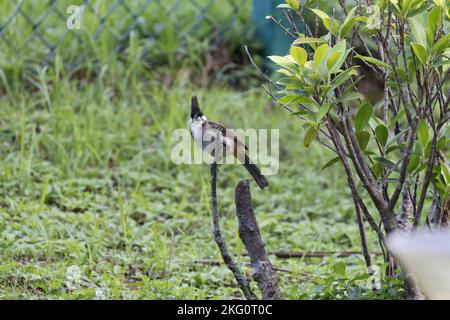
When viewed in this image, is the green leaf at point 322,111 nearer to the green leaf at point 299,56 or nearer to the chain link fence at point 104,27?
the green leaf at point 299,56

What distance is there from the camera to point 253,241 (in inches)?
89.4

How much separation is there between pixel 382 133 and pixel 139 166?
1.99m

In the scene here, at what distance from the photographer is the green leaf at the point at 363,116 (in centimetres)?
212

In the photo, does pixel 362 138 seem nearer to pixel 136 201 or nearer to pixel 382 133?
pixel 382 133

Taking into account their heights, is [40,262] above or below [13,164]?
below

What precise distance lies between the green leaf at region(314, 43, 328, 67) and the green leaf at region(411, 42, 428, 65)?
222 mm

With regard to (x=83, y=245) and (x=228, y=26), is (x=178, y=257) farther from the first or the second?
(x=228, y=26)

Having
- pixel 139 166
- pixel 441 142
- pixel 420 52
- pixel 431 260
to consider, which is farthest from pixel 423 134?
pixel 139 166

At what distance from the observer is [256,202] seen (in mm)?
3926

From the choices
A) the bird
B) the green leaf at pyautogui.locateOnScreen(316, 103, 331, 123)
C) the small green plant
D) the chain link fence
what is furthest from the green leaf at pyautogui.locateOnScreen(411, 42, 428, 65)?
the chain link fence

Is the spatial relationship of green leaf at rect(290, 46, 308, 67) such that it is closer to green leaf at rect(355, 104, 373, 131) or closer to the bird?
green leaf at rect(355, 104, 373, 131)

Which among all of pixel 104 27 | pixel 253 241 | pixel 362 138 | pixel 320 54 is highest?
pixel 104 27
